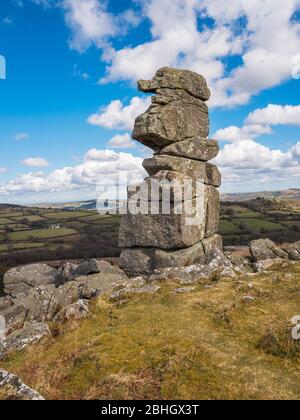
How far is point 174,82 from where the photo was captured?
909 inches

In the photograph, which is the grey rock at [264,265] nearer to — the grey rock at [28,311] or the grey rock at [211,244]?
the grey rock at [211,244]

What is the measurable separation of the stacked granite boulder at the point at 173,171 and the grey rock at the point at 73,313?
339 inches

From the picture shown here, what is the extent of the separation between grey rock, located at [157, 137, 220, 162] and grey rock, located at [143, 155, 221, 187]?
1.07 feet

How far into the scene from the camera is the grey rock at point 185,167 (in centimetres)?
2270

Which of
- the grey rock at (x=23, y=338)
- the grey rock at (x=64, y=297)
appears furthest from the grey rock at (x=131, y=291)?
the grey rock at (x=23, y=338)

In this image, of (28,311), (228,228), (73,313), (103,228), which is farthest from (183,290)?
(103,228)

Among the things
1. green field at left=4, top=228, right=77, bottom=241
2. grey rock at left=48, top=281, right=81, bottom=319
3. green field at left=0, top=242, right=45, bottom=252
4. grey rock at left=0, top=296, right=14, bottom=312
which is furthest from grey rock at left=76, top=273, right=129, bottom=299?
green field at left=4, top=228, right=77, bottom=241

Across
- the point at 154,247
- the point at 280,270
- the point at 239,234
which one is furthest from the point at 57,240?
the point at 280,270

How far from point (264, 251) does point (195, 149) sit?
8753mm

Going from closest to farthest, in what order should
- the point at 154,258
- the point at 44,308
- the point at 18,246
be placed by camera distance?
the point at 44,308, the point at 154,258, the point at 18,246

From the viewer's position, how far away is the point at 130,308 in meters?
13.3

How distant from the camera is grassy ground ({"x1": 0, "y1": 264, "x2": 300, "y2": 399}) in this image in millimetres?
7633

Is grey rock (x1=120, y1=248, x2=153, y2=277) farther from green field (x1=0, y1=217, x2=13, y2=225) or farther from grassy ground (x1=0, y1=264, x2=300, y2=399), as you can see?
green field (x1=0, y1=217, x2=13, y2=225)

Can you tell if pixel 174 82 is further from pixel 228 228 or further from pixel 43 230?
pixel 43 230
